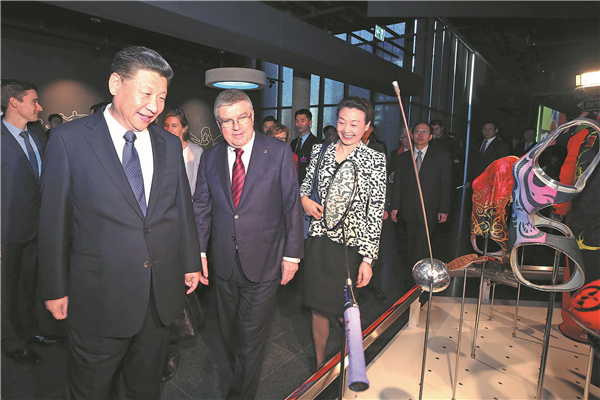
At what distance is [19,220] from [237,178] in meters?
1.58

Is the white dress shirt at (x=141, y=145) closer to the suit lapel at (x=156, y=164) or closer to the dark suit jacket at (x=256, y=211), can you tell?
the suit lapel at (x=156, y=164)

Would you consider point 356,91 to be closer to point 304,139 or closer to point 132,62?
point 304,139

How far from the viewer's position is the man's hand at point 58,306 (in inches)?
55.4

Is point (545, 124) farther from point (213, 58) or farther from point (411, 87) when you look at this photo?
point (213, 58)

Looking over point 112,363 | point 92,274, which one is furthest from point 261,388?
point 92,274

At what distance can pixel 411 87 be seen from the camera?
1154 cm

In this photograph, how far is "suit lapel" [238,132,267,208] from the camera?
1912 mm

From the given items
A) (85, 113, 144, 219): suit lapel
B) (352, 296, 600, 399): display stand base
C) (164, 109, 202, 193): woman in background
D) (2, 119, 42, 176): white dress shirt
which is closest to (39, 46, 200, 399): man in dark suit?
(85, 113, 144, 219): suit lapel

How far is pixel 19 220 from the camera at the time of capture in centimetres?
236

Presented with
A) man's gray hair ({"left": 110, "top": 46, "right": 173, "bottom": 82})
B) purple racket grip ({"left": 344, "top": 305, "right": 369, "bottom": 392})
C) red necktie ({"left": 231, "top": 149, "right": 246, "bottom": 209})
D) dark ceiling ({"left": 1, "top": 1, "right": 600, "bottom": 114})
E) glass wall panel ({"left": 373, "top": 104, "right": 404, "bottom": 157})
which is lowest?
purple racket grip ({"left": 344, "top": 305, "right": 369, "bottom": 392})

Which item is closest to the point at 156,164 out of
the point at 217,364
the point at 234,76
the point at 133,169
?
the point at 133,169

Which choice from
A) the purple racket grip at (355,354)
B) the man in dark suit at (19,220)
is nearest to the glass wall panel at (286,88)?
the man in dark suit at (19,220)

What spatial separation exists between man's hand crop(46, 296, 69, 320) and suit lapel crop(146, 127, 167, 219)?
1.51ft

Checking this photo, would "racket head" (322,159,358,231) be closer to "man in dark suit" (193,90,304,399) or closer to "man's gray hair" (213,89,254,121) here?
"man in dark suit" (193,90,304,399)
